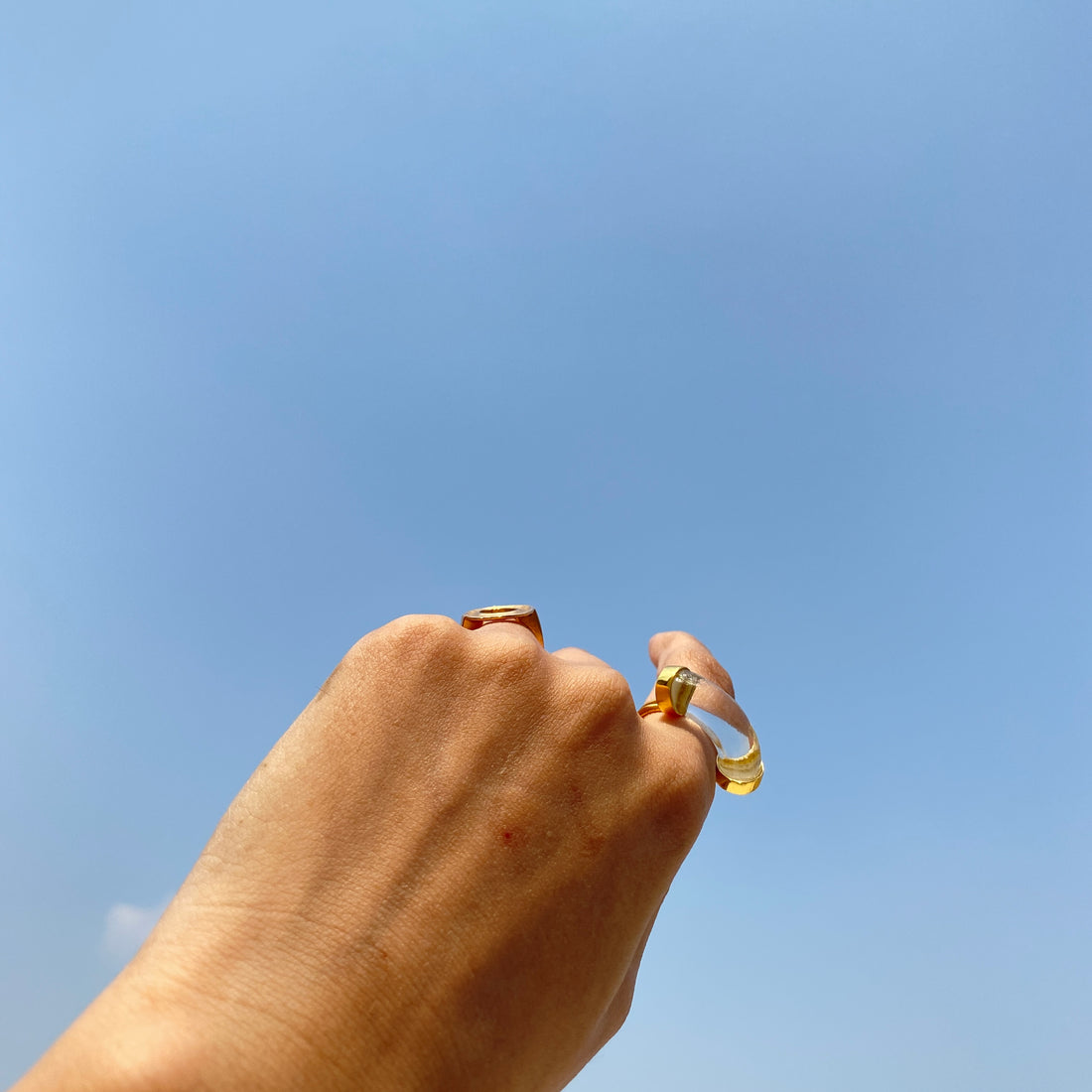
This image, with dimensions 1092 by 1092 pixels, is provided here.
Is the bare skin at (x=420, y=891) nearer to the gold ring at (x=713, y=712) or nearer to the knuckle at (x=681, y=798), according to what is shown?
the knuckle at (x=681, y=798)

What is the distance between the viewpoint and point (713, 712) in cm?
170

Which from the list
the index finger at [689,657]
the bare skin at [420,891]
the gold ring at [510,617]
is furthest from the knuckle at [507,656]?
the index finger at [689,657]

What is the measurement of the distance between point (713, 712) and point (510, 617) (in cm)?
51

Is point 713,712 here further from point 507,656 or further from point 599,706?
point 507,656

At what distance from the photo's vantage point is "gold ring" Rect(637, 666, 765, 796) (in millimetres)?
1686

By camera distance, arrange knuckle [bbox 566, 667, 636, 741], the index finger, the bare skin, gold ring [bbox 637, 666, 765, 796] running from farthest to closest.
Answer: the index finger, gold ring [bbox 637, 666, 765, 796], knuckle [bbox 566, 667, 636, 741], the bare skin

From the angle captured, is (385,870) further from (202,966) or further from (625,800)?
(625,800)

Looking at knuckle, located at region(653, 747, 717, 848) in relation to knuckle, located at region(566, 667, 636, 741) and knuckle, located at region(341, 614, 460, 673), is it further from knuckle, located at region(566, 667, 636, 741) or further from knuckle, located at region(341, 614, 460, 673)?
knuckle, located at region(341, 614, 460, 673)

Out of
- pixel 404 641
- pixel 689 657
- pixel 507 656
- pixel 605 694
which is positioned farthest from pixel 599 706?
pixel 689 657

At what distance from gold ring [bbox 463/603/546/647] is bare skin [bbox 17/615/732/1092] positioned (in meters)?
0.20

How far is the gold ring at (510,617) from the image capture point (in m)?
1.69

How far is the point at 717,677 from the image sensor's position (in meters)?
2.12

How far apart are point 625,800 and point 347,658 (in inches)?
22.3

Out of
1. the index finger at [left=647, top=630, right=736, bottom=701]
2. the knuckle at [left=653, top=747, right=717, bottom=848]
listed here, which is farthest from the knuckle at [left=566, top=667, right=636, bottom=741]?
the index finger at [left=647, top=630, right=736, bottom=701]
